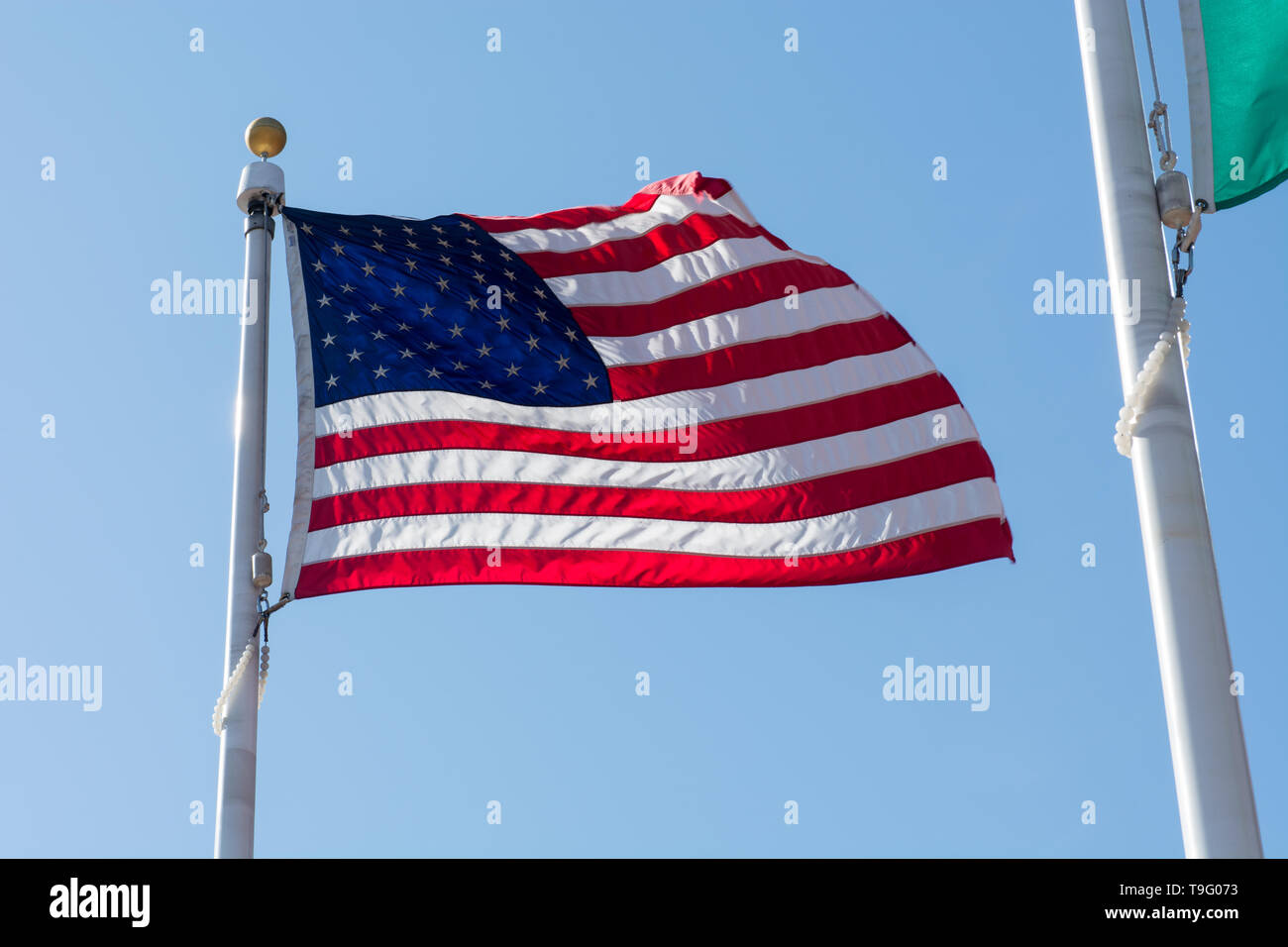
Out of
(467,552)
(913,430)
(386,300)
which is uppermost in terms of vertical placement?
(386,300)

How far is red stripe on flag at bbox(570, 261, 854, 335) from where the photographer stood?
14961 millimetres

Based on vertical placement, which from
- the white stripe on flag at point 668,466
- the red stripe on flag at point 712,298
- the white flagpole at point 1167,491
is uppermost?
the red stripe on flag at point 712,298

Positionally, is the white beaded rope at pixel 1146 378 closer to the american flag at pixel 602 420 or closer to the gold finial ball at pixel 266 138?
the american flag at pixel 602 420

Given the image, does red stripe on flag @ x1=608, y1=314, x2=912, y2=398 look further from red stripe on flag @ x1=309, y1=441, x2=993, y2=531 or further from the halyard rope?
the halyard rope

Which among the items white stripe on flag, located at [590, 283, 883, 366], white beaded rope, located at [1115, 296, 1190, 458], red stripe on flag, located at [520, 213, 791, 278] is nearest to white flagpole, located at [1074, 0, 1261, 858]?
white beaded rope, located at [1115, 296, 1190, 458]

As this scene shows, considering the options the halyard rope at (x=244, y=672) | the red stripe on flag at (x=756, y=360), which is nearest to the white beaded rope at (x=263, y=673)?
the halyard rope at (x=244, y=672)

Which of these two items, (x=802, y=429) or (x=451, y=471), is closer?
(x=451, y=471)

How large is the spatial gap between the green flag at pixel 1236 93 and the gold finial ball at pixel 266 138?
24.2 ft

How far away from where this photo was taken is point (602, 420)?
46.6ft

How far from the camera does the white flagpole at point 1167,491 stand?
732 centimetres
